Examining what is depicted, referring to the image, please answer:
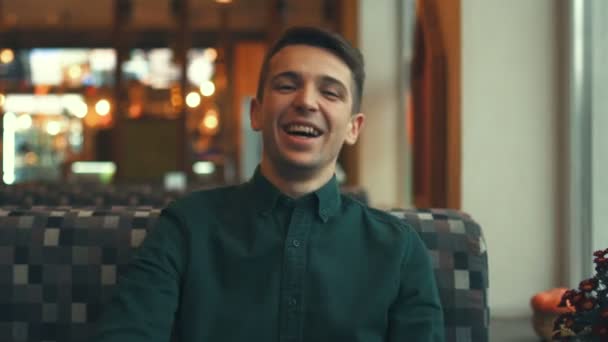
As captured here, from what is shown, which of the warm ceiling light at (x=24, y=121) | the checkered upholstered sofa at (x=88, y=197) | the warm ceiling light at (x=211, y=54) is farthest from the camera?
the warm ceiling light at (x=24, y=121)

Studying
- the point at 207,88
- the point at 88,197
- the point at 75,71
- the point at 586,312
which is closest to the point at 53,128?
the point at 75,71

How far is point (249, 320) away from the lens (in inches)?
56.6

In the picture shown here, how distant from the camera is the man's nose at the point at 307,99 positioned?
1493 mm

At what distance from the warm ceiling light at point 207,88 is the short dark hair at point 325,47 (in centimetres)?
1019

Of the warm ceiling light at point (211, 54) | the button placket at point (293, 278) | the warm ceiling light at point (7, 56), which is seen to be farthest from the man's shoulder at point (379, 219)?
the warm ceiling light at point (7, 56)

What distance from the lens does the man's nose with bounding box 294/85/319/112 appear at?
58.8 inches

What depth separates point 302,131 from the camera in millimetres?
1510

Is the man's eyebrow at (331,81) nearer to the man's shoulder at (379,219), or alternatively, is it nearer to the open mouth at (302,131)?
the open mouth at (302,131)

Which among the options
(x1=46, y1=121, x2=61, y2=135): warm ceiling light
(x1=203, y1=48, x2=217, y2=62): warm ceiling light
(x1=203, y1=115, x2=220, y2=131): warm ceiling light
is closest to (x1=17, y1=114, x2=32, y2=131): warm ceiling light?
(x1=46, y1=121, x2=61, y2=135): warm ceiling light

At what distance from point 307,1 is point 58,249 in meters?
9.22

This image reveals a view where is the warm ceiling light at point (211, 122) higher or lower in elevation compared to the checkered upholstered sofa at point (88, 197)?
higher

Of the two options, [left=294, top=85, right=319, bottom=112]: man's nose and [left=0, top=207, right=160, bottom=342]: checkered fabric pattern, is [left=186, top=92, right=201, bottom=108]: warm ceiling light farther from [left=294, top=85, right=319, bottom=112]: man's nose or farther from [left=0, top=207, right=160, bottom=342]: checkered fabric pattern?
[left=294, top=85, right=319, bottom=112]: man's nose

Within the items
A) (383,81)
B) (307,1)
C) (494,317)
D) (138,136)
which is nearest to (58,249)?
(494,317)

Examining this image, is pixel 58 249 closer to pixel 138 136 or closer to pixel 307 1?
pixel 138 136
